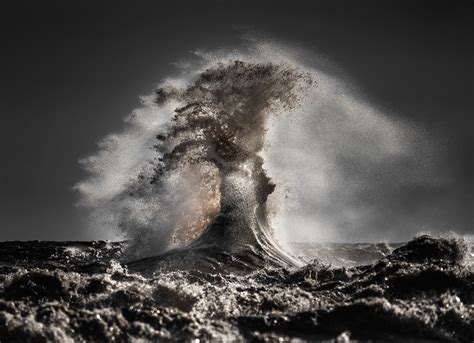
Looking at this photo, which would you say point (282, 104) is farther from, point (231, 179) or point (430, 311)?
point (430, 311)

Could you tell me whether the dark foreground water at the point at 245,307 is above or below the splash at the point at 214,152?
below

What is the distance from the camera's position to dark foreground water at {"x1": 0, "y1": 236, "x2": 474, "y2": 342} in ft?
22.0

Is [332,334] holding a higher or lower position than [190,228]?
lower

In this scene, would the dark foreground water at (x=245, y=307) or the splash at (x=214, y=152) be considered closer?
the dark foreground water at (x=245, y=307)

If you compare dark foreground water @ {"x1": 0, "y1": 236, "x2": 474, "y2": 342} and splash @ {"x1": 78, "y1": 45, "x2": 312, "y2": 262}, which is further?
splash @ {"x1": 78, "y1": 45, "x2": 312, "y2": 262}

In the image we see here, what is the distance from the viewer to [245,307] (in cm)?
866

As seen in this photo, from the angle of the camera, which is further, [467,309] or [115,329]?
[467,309]

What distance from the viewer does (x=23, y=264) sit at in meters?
16.1

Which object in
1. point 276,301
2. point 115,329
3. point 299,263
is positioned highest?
point 299,263

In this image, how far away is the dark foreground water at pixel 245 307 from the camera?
669cm

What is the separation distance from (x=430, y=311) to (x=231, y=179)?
12.5m

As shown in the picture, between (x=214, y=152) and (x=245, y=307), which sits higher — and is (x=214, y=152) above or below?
above

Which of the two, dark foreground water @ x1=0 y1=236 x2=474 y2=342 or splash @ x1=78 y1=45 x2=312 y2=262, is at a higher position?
splash @ x1=78 y1=45 x2=312 y2=262

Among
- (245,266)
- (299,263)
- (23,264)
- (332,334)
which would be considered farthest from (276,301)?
(23,264)
